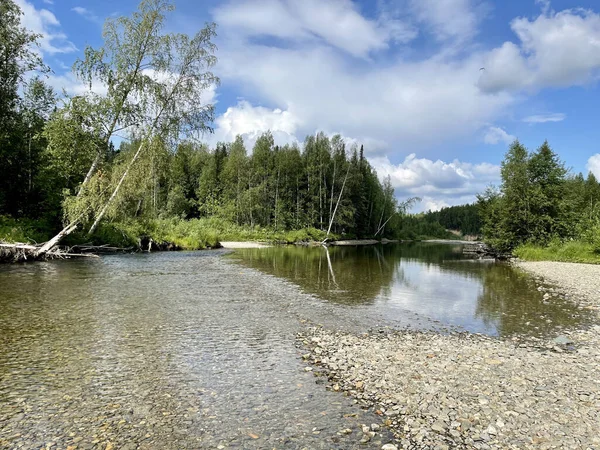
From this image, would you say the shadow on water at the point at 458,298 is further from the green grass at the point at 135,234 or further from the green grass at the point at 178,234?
the green grass at the point at 178,234

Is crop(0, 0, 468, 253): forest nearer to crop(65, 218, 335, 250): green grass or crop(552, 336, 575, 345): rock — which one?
crop(65, 218, 335, 250): green grass

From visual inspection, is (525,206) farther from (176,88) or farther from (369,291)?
(176,88)

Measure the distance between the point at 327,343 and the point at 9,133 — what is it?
3748 cm

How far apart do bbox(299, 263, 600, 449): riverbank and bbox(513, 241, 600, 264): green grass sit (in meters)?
31.7

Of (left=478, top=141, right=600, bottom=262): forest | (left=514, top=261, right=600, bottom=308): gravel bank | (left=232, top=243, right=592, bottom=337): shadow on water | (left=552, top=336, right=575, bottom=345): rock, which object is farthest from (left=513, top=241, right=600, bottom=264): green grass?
(left=552, top=336, right=575, bottom=345): rock

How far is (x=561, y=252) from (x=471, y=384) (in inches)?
1658

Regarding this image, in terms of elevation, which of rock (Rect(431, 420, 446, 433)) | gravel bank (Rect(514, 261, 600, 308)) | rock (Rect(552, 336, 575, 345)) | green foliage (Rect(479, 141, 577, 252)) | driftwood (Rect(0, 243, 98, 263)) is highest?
green foliage (Rect(479, 141, 577, 252))

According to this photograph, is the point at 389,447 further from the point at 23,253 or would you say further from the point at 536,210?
the point at 536,210

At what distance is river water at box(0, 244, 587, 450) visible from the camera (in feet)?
22.2

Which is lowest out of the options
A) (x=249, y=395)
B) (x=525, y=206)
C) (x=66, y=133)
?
(x=249, y=395)

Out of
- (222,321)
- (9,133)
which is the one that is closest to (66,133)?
(9,133)

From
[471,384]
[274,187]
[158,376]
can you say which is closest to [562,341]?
[471,384]

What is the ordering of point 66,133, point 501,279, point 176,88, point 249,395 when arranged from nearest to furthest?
1. point 249,395
2. point 501,279
3. point 66,133
4. point 176,88

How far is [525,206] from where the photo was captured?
48.4 meters
